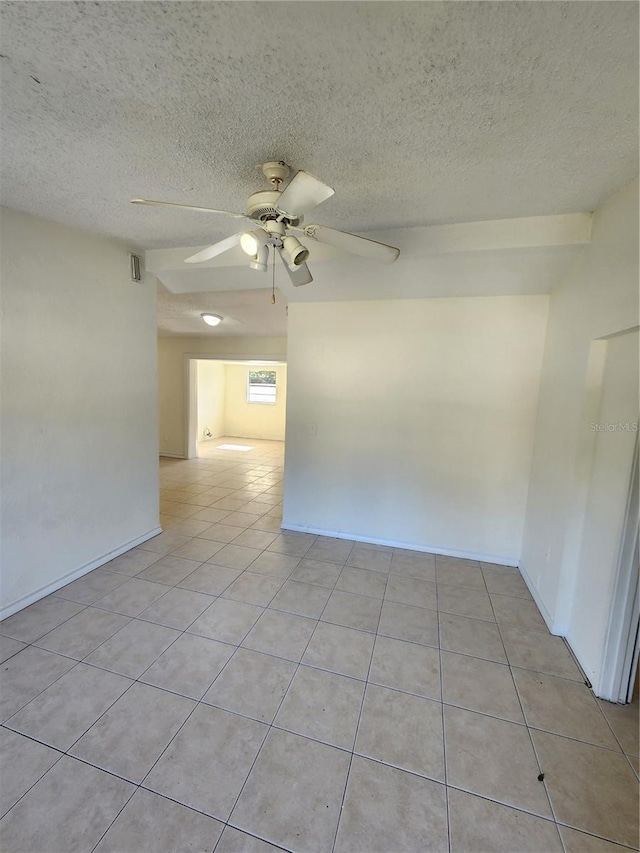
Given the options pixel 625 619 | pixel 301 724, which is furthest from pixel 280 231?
pixel 625 619

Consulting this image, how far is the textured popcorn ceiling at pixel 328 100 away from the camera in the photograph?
3.21 feet

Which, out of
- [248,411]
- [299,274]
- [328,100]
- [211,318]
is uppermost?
[328,100]

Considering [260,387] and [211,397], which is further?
[260,387]

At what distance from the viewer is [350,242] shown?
1681mm

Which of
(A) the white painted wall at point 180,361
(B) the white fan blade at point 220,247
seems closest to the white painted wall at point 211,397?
(A) the white painted wall at point 180,361

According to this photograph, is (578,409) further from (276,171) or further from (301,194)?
(276,171)

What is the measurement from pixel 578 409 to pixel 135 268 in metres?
3.38

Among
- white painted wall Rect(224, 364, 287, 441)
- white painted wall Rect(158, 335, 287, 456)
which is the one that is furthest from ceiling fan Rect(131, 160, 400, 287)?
white painted wall Rect(224, 364, 287, 441)

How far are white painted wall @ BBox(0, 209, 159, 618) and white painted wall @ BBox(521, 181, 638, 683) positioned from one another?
10.6 ft

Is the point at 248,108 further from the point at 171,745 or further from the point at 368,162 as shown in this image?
the point at 171,745

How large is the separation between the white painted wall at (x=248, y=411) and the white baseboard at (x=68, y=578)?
5.86m

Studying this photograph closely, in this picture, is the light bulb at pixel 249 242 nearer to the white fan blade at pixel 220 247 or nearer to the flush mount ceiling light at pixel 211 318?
the white fan blade at pixel 220 247

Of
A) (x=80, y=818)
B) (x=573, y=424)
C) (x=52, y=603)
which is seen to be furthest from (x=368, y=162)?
(x=52, y=603)

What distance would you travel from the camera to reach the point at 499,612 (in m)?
2.42
